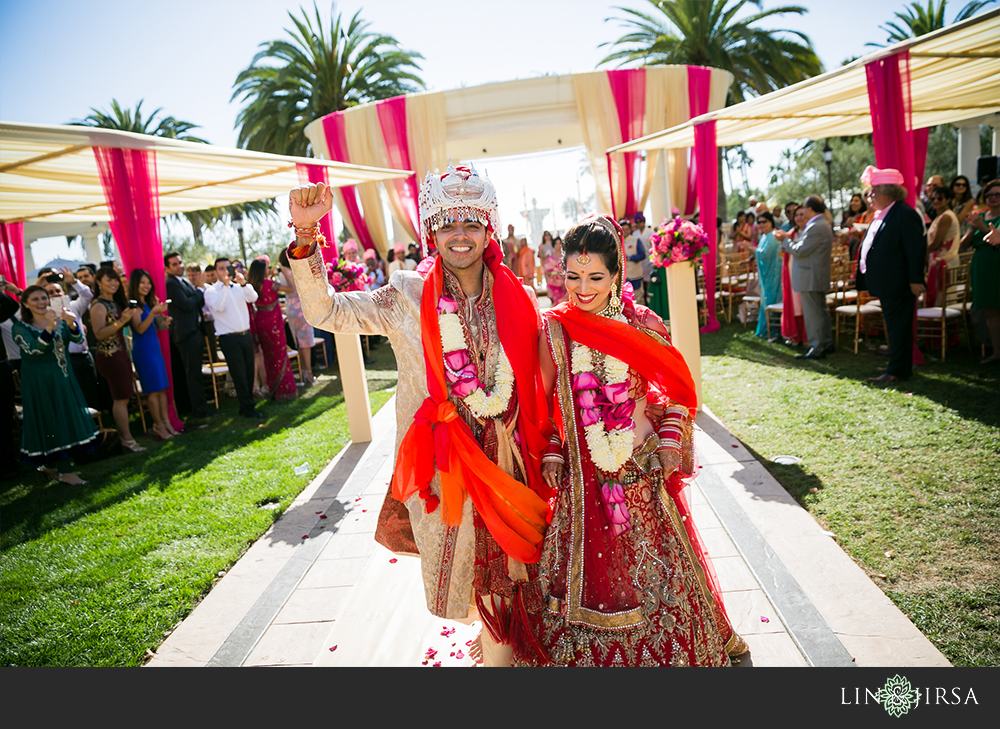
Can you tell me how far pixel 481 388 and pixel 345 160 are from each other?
13.7m

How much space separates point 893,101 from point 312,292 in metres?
5.79

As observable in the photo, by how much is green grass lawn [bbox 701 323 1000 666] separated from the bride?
3.83ft

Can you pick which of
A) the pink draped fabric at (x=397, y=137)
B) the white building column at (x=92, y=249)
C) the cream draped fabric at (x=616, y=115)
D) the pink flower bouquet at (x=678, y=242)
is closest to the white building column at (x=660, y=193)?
the cream draped fabric at (x=616, y=115)

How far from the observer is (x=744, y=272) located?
11.3m

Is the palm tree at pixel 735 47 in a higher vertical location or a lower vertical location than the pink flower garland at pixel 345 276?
higher

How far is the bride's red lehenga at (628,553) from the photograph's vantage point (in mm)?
2219

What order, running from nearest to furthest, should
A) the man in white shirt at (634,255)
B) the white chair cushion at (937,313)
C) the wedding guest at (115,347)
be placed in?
1. the white chair cushion at (937,313)
2. the wedding guest at (115,347)
3. the man in white shirt at (634,255)

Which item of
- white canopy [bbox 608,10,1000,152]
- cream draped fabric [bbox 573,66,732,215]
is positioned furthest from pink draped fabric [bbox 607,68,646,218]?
white canopy [bbox 608,10,1000,152]

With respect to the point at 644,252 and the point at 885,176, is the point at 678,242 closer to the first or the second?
the point at 885,176

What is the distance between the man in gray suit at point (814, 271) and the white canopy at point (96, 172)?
578 cm

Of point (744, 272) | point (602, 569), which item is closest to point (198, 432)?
point (602, 569)

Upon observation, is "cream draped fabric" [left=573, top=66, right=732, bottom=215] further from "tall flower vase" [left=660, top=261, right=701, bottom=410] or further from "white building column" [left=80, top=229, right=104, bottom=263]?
"white building column" [left=80, top=229, right=104, bottom=263]

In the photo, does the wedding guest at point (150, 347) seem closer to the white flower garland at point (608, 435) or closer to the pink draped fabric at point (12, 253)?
the pink draped fabric at point (12, 253)

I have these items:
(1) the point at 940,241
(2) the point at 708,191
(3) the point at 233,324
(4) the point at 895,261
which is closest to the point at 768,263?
(2) the point at 708,191
